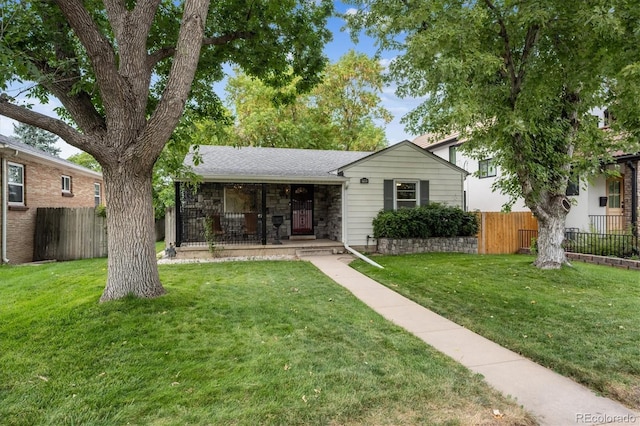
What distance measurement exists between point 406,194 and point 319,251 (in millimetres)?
3749

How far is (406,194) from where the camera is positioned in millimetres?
12484

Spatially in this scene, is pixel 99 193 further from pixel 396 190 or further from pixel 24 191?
pixel 396 190

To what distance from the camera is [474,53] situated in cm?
612

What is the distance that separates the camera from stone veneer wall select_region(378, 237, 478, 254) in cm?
1156

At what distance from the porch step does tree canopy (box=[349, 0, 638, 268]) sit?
15.9 ft

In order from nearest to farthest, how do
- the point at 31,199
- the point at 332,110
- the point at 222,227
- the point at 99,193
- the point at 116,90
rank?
the point at 116,90
the point at 31,199
the point at 222,227
the point at 99,193
the point at 332,110

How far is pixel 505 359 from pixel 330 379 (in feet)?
6.17

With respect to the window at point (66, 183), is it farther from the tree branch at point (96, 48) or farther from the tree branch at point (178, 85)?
the tree branch at point (178, 85)

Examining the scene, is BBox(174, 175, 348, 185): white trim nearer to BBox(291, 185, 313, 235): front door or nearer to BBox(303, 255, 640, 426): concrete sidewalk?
BBox(291, 185, 313, 235): front door

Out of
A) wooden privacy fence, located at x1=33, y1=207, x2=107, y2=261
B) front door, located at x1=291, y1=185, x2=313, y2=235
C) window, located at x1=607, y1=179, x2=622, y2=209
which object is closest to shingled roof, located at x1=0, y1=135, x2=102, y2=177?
wooden privacy fence, located at x1=33, y1=207, x2=107, y2=261

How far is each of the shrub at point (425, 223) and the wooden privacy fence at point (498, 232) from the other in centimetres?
48

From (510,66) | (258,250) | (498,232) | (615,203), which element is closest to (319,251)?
(258,250)

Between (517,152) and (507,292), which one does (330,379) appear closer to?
(507,292)

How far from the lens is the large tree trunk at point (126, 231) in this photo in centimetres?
496
